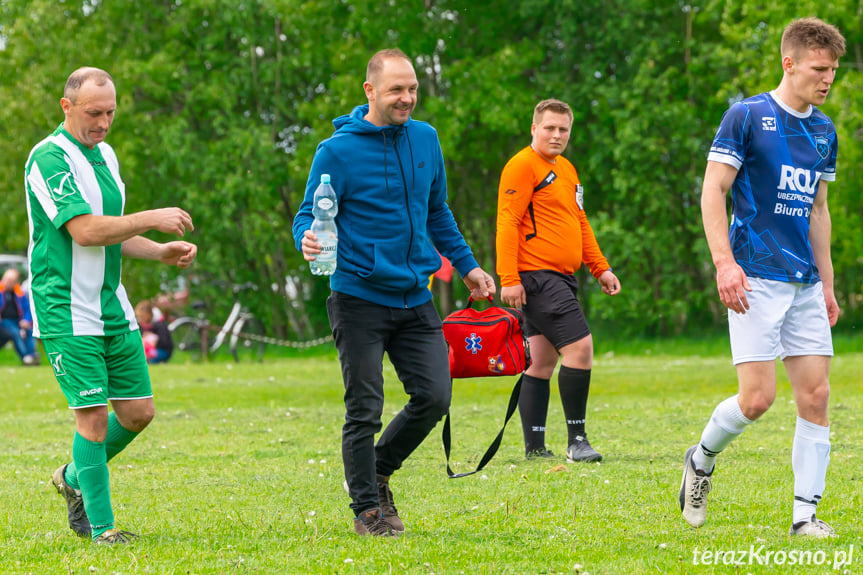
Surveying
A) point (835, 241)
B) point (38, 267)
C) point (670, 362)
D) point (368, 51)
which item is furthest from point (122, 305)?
point (368, 51)

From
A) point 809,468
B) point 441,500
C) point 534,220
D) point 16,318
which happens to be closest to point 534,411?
point 534,220

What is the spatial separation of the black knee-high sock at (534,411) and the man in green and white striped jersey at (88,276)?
3.36 m

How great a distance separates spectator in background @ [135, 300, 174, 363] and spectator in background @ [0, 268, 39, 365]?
2.51m

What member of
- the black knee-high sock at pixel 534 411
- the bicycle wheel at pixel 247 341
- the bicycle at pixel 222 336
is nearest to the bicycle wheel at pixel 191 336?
the bicycle at pixel 222 336

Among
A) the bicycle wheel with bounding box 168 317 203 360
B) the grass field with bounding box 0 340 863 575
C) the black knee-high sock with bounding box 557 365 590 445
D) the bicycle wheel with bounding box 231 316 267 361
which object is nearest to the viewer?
the grass field with bounding box 0 340 863 575

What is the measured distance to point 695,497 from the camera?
5.27 meters

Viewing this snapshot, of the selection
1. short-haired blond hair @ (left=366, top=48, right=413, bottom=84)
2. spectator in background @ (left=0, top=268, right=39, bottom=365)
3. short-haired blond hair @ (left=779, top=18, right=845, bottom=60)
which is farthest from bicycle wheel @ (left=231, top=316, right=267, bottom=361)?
short-haired blond hair @ (left=779, top=18, right=845, bottom=60)

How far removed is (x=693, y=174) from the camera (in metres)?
24.6

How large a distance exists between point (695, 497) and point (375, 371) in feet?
5.30

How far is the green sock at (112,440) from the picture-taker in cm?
548

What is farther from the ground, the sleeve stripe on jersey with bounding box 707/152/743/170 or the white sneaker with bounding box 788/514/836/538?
the sleeve stripe on jersey with bounding box 707/152/743/170

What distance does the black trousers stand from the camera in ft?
17.3

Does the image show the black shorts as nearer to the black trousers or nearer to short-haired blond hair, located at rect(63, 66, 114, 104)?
the black trousers

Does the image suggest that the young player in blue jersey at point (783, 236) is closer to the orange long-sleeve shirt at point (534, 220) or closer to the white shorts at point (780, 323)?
the white shorts at point (780, 323)
